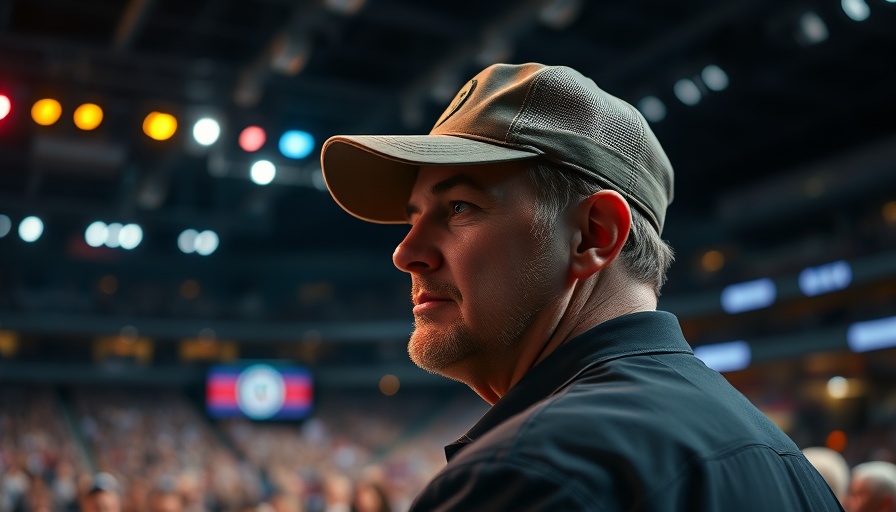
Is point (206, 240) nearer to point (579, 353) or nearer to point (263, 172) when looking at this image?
point (263, 172)

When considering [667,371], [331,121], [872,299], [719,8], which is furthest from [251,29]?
[872,299]

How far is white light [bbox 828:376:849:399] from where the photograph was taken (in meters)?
21.8

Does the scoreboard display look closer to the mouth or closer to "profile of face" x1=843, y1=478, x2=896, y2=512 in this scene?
"profile of face" x1=843, y1=478, x2=896, y2=512

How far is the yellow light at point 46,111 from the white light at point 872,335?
698 inches

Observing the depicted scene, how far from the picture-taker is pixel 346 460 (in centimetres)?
2594

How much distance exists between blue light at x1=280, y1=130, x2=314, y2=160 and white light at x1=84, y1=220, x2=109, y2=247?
33.5 ft

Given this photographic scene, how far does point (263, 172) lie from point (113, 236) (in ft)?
38.0

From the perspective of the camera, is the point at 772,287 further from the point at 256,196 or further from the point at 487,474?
the point at 487,474

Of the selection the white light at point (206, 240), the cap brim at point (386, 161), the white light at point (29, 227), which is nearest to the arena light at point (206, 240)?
the white light at point (206, 240)

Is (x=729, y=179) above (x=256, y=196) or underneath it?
underneath

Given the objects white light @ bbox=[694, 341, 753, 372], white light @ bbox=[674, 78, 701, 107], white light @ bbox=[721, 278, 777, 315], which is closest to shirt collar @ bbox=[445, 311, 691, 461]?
white light @ bbox=[674, 78, 701, 107]

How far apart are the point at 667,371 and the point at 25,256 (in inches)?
1188

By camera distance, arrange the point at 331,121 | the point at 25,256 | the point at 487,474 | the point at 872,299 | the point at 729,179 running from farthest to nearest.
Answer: the point at 25,256, the point at 729,179, the point at 872,299, the point at 331,121, the point at 487,474

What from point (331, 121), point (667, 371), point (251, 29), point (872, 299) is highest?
point (251, 29)
